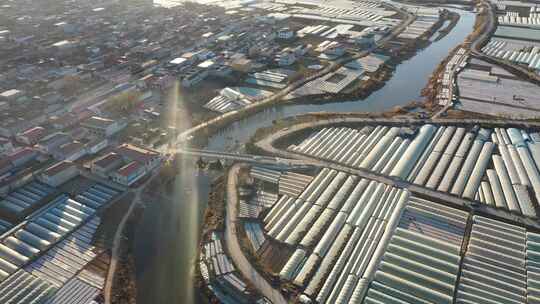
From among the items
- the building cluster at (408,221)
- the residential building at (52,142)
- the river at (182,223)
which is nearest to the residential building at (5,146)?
the residential building at (52,142)

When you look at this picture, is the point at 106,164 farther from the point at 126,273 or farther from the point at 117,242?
the point at 126,273

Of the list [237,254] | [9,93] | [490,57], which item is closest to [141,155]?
[237,254]

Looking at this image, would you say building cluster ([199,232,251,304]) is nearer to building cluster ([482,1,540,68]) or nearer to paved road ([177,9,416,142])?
paved road ([177,9,416,142])

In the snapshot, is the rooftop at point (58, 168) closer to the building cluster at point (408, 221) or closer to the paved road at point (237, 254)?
the paved road at point (237, 254)

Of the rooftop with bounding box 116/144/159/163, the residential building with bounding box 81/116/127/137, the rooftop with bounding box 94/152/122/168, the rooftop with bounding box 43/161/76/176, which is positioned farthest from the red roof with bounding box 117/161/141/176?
the residential building with bounding box 81/116/127/137

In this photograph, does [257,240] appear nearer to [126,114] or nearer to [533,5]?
[126,114]

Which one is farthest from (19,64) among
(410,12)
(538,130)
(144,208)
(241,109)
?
(410,12)
